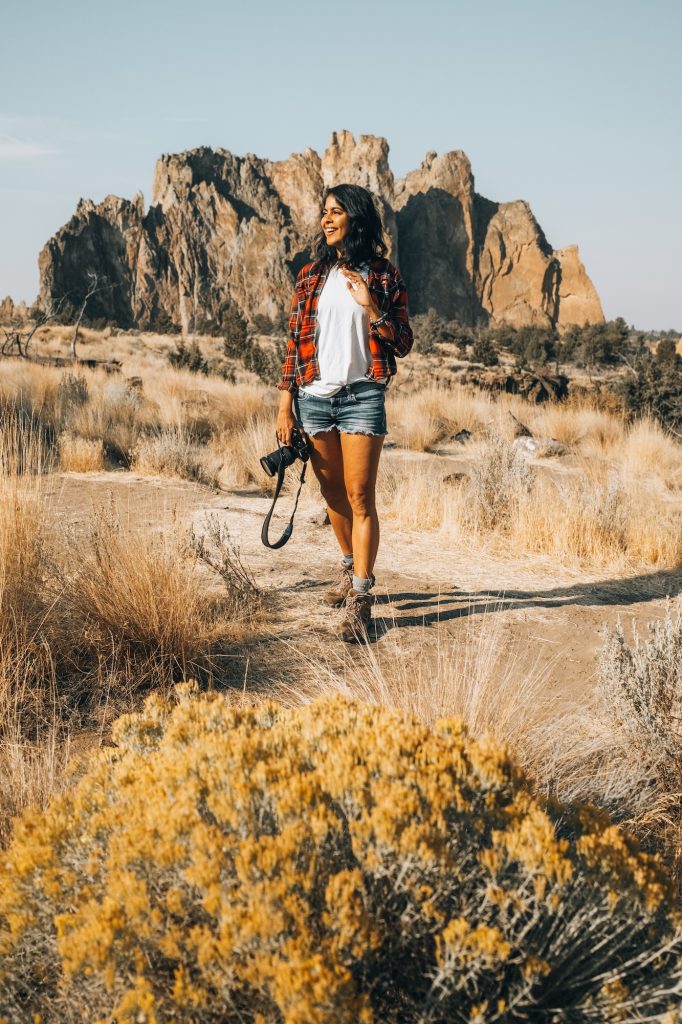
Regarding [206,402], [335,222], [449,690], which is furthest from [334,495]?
[206,402]

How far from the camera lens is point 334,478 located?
3711mm

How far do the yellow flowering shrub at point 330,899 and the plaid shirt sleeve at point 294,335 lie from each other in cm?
238

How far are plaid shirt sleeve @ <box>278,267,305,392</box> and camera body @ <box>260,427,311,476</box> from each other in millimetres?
244

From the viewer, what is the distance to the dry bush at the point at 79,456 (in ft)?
25.0

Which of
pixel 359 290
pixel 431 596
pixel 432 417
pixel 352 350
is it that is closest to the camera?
pixel 359 290

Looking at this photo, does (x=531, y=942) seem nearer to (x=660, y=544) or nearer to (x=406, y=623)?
(x=406, y=623)

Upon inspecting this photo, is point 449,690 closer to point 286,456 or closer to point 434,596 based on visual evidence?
point 286,456

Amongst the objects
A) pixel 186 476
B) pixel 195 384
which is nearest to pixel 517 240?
pixel 195 384

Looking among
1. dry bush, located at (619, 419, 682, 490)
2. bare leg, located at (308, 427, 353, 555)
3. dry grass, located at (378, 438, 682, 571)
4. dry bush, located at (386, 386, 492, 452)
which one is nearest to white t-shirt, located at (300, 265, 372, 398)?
bare leg, located at (308, 427, 353, 555)

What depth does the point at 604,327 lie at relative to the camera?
37.4 m

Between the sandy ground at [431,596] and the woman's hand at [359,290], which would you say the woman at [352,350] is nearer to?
the woman's hand at [359,290]

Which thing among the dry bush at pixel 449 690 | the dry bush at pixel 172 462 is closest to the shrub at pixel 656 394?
the dry bush at pixel 172 462

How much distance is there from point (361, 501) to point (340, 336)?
0.79 metres

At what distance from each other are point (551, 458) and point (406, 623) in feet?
22.6
